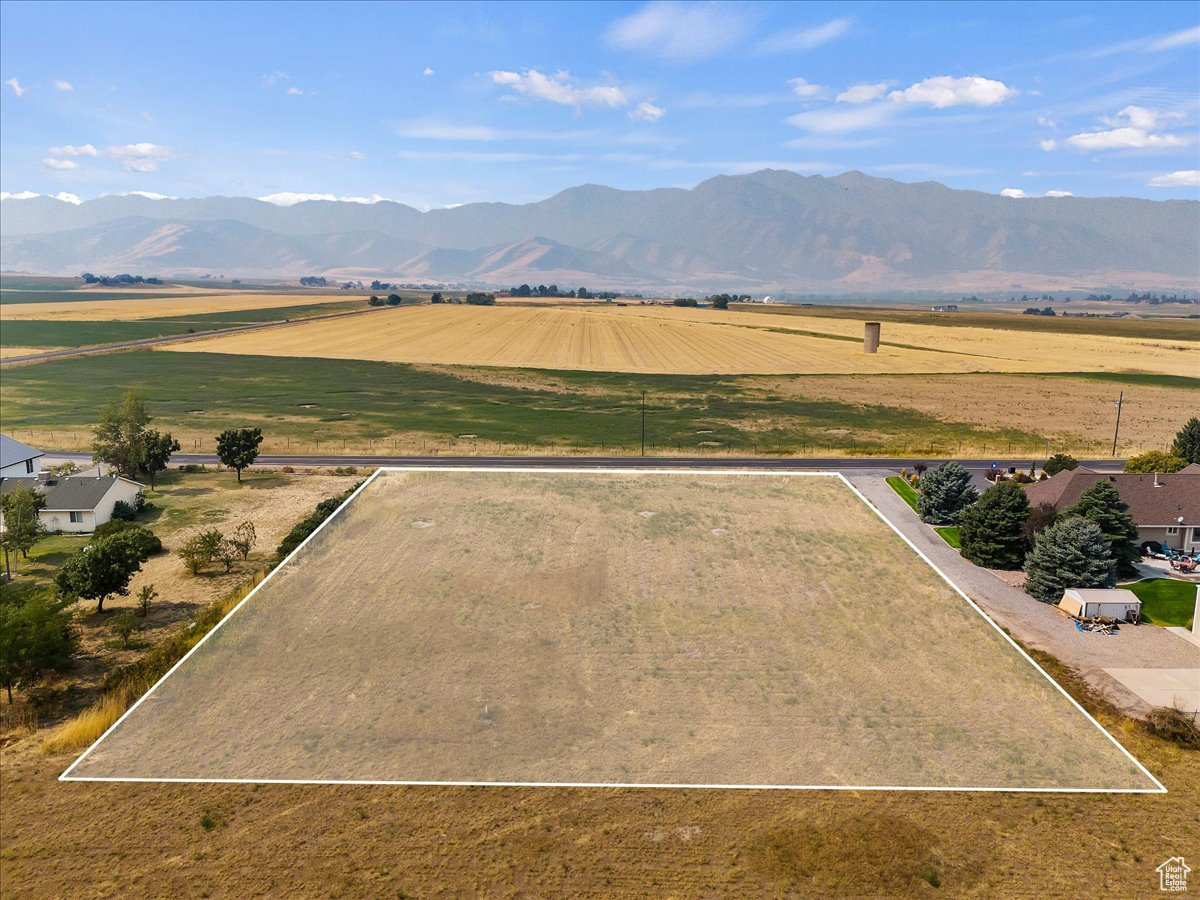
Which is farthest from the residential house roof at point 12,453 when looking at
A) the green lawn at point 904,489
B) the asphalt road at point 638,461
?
the green lawn at point 904,489

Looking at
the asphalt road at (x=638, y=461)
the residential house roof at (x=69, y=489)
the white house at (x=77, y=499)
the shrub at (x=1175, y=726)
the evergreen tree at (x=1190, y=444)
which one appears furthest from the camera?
the asphalt road at (x=638, y=461)

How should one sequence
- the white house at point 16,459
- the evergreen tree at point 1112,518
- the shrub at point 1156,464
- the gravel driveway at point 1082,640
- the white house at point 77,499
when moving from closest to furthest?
the gravel driveway at point 1082,640, the evergreen tree at point 1112,518, the white house at point 77,499, the shrub at point 1156,464, the white house at point 16,459

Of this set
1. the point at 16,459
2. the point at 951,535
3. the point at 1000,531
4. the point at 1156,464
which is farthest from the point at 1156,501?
the point at 16,459

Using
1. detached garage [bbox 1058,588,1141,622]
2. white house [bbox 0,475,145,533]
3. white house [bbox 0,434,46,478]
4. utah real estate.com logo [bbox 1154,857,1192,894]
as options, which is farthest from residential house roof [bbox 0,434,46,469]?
detached garage [bbox 1058,588,1141,622]

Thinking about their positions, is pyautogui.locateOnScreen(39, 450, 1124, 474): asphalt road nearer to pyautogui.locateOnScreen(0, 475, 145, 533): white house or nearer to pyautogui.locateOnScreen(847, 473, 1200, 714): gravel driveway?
pyautogui.locateOnScreen(0, 475, 145, 533): white house

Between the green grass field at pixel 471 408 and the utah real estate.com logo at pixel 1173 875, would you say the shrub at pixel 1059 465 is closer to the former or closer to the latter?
the green grass field at pixel 471 408

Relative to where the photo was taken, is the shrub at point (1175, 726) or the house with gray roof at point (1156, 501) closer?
the shrub at point (1175, 726)

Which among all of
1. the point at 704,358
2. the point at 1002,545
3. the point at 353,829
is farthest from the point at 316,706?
the point at 704,358
